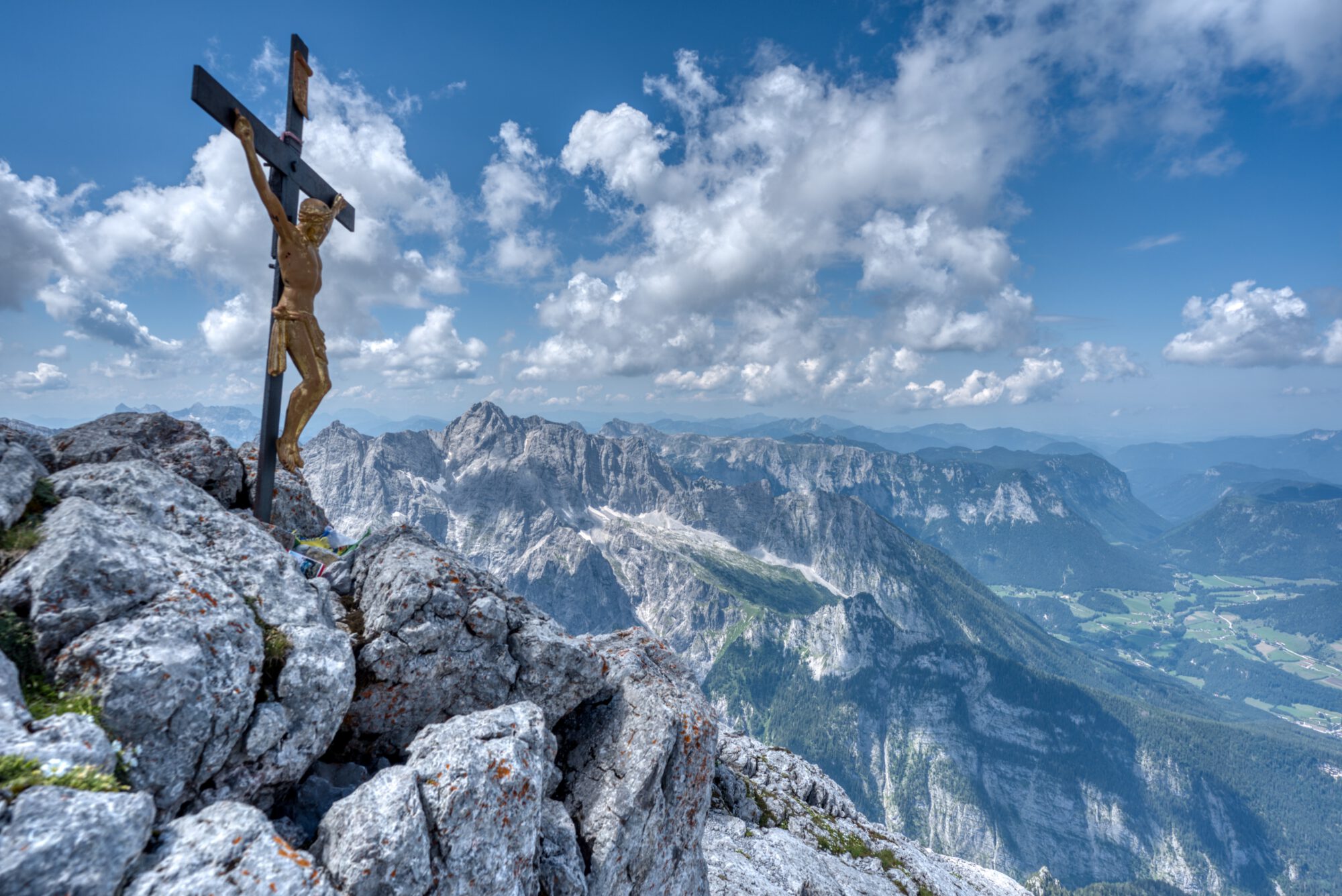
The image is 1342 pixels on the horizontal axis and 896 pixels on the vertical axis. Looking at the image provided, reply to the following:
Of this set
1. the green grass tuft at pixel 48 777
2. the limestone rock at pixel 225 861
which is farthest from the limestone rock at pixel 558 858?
the green grass tuft at pixel 48 777

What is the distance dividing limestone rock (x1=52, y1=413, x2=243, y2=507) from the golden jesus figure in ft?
11.6

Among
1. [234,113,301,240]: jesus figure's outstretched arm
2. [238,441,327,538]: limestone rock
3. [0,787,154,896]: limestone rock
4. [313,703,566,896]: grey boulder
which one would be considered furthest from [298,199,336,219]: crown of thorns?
[0,787,154,896]: limestone rock

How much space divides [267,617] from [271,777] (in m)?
3.10

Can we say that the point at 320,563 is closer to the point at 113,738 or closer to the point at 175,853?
the point at 113,738

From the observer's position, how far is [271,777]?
9672 mm

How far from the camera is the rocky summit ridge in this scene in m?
6.93

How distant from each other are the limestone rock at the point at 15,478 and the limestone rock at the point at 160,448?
→ 172 inches

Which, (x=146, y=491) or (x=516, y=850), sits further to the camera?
(x=146, y=491)

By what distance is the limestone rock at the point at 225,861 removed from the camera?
6.65 meters

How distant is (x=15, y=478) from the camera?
1026 centimetres

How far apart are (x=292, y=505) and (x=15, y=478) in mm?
11216

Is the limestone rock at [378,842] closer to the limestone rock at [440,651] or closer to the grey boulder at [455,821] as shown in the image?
the grey boulder at [455,821]

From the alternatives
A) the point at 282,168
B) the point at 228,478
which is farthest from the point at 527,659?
the point at 282,168

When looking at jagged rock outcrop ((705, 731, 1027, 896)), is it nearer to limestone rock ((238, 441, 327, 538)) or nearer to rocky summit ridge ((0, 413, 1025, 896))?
rocky summit ridge ((0, 413, 1025, 896))
